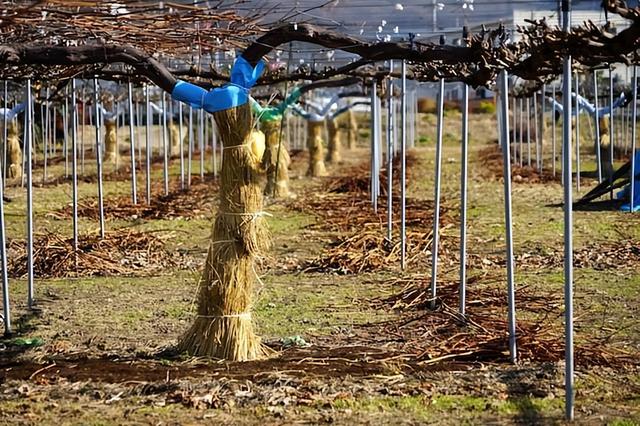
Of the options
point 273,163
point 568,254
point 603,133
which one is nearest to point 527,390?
point 568,254

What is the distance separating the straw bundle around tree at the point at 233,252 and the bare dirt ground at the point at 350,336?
0.63 feet

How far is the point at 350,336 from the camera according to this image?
8.07 meters

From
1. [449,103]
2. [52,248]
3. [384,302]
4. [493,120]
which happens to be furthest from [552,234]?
[449,103]

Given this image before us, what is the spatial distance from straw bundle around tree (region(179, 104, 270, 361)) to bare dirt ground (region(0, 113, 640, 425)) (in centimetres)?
19

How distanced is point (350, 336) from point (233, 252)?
1434mm

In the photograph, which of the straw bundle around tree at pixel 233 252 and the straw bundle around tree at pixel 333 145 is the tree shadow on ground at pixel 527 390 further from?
the straw bundle around tree at pixel 333 145

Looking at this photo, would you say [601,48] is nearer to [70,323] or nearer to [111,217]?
[70,323]

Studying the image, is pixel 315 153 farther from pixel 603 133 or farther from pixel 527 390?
pixel 527 390

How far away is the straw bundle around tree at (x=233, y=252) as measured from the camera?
23.3 feet

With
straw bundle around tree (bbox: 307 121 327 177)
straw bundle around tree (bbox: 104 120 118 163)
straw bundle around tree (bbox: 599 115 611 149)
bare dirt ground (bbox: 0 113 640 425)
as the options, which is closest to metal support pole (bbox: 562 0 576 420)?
bare dirt ground (bbox: 0 113 640 425)

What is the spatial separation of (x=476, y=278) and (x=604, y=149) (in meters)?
17.0

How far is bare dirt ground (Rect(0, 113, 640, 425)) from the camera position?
19.7 ft

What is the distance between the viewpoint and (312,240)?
552 inches

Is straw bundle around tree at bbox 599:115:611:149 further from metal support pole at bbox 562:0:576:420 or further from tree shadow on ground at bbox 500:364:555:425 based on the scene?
metal support pole at bbox 562:0:576:420
